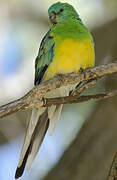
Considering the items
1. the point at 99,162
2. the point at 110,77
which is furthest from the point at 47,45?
the point at 99,162

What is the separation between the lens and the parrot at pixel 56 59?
11.4 feet

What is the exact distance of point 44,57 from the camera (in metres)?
3.71

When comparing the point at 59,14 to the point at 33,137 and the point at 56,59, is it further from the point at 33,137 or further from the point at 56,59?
the point at 33,137

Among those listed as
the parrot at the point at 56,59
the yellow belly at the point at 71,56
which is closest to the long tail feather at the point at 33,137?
the parrot at the point at 56,59

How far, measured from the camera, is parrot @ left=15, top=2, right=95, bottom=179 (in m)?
3.48

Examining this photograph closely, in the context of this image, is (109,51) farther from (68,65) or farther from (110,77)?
(68,65)

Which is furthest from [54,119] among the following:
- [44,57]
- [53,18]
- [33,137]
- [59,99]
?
[53,18]

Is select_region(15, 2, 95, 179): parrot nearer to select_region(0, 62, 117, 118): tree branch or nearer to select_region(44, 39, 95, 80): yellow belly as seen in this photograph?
select_region(44, 39, 95, 80): yellow belly

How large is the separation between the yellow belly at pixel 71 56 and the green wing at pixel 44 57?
96 mm

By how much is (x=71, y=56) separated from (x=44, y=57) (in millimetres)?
342

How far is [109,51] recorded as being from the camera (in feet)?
14.8

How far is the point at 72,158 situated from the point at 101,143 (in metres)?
0.33

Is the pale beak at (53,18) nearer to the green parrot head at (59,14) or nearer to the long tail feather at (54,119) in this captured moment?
the green parrot head at (59,14)

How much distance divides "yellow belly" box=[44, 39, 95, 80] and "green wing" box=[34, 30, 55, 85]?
96 millimetres
